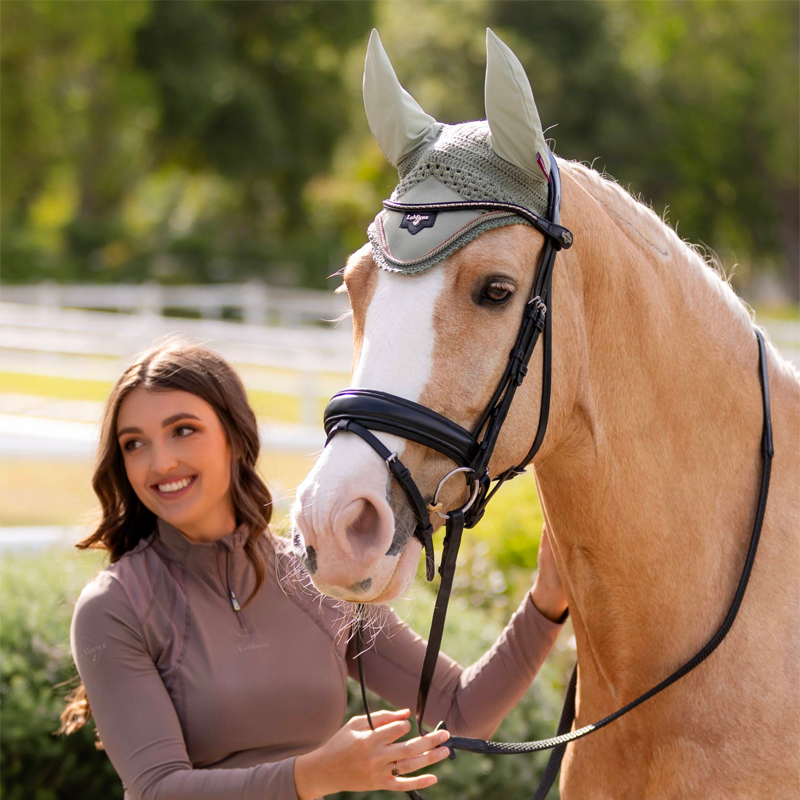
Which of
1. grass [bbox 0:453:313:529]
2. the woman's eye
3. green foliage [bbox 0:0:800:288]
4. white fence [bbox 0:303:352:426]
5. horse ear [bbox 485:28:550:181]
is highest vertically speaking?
green foliage [bbox 0:0:800:288]

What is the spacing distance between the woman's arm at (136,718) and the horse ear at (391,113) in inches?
48.9

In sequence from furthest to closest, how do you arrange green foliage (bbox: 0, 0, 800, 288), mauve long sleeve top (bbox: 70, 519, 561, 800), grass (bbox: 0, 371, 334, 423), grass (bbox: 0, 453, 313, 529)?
green foliage (bbox: 0, 0, 800, 288) → grass (bbox: 0, 371, 334, 423) → grass (bbox: 0, 453, 313, 529) → mauve long sleeve top (bbox: 70, 519, 561, 800)

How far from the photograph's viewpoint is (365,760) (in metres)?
1.88

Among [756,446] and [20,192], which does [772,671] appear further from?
[20,192]

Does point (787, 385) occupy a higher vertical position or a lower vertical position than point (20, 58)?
lower

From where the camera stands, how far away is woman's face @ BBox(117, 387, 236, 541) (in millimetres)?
2383

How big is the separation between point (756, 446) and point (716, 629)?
1.42ft

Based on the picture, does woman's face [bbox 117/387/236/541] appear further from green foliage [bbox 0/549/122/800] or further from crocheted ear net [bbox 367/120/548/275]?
green foliage [bbox 0/549/122/800]

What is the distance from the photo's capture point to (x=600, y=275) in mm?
2049

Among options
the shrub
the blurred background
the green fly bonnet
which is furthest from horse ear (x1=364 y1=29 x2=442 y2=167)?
the blurred background

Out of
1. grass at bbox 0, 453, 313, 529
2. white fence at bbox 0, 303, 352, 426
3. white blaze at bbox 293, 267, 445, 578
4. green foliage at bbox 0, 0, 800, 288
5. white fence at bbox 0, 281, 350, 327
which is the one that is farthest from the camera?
green foliage at bbox 0, 0, 800, 288

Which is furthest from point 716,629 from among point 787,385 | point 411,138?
point 411,138

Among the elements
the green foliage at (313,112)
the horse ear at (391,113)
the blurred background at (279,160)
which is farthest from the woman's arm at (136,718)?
the green foliage at (313,112)

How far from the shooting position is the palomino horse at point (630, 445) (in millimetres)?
1851
